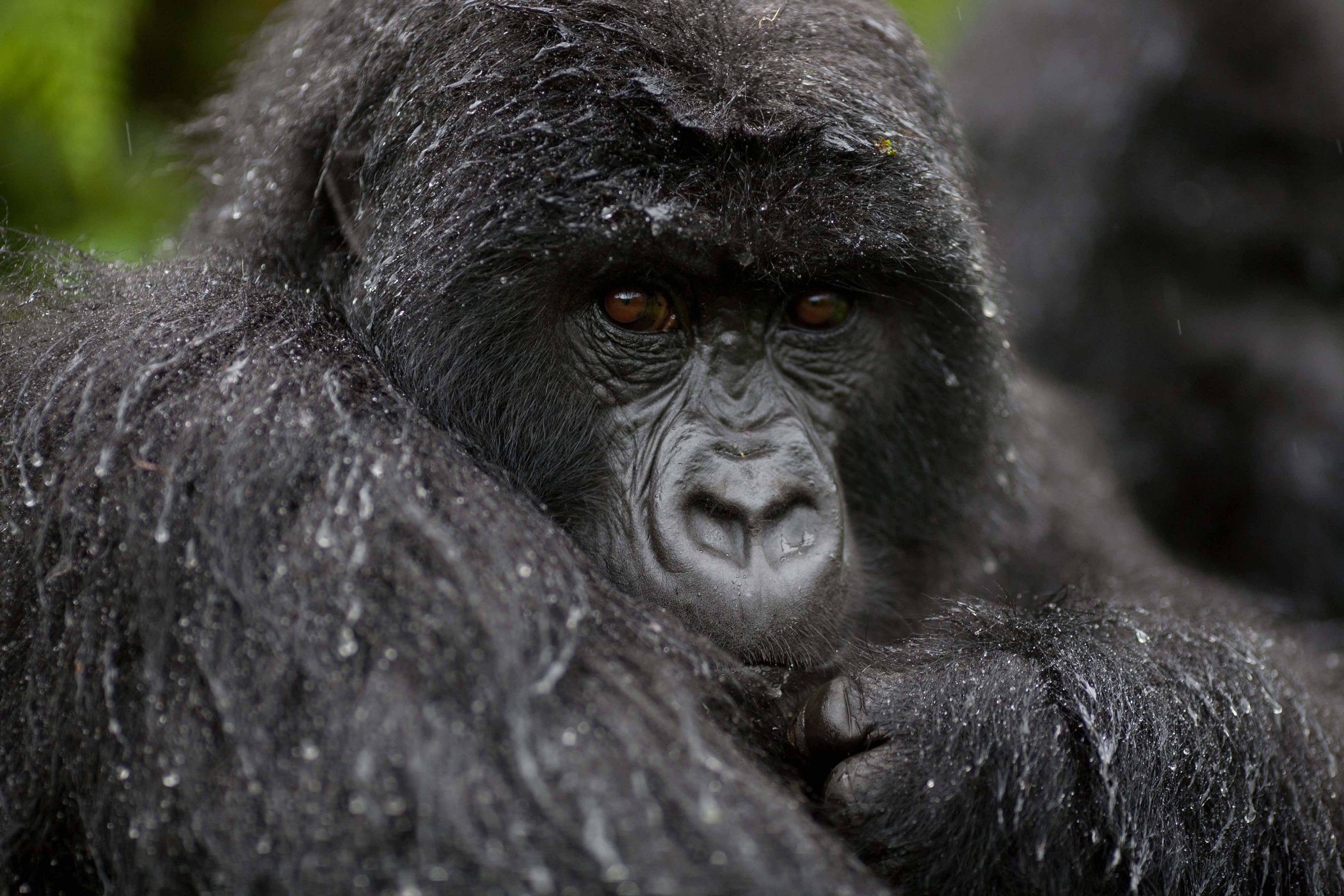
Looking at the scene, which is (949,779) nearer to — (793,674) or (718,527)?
(793,674)

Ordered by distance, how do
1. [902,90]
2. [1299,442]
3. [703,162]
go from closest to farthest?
[703,162]
[902,90]
[1299,442]

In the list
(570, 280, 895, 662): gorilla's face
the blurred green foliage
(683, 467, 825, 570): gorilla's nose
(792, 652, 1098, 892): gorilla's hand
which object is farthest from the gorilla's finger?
the blurred green foliage

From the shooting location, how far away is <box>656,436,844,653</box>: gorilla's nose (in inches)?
86.7

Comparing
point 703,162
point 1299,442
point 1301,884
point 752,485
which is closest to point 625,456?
point 752,485

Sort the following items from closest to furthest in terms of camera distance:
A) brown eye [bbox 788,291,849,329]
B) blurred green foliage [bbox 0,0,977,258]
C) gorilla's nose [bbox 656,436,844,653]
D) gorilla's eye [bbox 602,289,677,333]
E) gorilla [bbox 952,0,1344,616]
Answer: gorilla's nose [bbox 656,436,844,653] → gorilla's eye [bbox 602,289,677,333] → brown eye [bbox 788,291,849,329] → blurred green foliage [bbox 0,0,977,258] → gorilla [bbox 952,0,1344,616]

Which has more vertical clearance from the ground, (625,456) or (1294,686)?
(625,456)

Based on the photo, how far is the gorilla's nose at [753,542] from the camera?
2.20 meters

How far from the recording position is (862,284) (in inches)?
106

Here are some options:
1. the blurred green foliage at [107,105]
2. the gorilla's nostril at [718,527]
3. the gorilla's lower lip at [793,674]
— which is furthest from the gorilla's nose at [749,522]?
the blurred green foliage at [107,105]

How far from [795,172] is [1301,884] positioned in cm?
164

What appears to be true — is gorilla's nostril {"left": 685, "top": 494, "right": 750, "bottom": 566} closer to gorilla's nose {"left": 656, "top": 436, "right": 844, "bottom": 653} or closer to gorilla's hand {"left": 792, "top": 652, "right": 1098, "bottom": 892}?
gorilla's nose {"left": 656, "top": 436, "right": 844, "bottom": 653}

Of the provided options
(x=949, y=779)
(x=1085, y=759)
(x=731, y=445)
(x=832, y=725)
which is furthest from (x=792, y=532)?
(x=1085, y=759)

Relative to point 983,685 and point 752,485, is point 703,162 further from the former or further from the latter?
point 983,685

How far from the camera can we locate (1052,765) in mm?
2104
